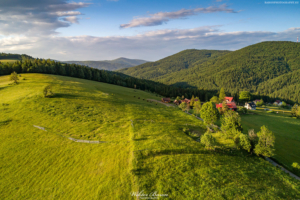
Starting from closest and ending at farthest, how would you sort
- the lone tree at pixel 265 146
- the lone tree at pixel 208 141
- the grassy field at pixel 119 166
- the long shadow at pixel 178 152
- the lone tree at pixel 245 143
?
the grassy field at pixel 119 166, the long shadow at pixel 178 152, the lone tree at pixel 208 141, the lone tree at pixel 265 146, the lone tree at pixel 245 143


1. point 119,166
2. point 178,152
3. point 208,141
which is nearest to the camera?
point 119,166

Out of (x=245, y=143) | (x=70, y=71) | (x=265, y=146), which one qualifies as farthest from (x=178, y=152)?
(x=70, y=71)

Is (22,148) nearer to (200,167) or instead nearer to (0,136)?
(0,136)

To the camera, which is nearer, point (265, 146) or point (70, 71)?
point (265, 146)

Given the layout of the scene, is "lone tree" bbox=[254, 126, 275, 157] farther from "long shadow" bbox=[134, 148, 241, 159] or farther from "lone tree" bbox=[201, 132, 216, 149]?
"lone tree" bbox=[201, 132, 216, 149]

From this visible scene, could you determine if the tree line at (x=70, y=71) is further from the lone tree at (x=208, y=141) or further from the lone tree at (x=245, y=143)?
the lone tree at (x=208, y=141)

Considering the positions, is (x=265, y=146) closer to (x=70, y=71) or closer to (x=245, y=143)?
(x=245, y=143)

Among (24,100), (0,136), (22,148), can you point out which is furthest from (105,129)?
(24,100)

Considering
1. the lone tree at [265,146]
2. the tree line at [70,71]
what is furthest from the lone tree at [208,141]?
the tree line at [70,71]

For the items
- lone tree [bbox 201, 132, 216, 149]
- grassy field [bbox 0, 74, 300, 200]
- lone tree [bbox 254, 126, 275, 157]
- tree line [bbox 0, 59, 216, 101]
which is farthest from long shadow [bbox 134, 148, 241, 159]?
tree line [bbox 0, 59, 216, 101]
